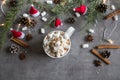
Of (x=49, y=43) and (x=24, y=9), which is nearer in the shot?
(x=49, y=43)

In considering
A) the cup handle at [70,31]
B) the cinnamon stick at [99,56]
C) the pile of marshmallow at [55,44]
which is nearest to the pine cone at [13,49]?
the pile of marshmallow at [55,44]

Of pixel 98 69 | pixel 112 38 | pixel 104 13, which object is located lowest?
pixel 98 69

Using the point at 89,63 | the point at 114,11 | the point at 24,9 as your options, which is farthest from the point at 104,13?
the point at 24,9

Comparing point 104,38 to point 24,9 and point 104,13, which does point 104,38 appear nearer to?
point 104,13

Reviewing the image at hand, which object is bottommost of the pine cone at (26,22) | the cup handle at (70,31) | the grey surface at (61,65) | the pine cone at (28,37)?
the grey surface at (61,65)

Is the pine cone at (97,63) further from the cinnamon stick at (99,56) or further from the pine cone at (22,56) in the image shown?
the pine cone at (22,56)

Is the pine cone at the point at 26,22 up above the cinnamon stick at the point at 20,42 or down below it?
above
